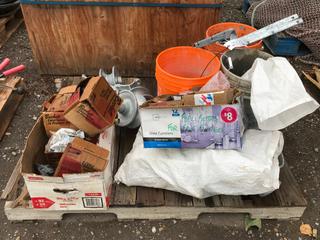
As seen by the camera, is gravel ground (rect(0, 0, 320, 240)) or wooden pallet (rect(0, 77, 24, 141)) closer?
gravel ground (rect(0, 0, 320, 240))

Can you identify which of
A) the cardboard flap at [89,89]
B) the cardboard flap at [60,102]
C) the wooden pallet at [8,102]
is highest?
the cardboard flap at [89,89]

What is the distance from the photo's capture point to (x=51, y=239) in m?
1.80

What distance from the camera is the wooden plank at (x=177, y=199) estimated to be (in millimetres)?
1813

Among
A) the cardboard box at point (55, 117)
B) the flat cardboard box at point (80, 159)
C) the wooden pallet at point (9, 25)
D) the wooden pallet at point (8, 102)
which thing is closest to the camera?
the flat cardboard box at point (80, 159)

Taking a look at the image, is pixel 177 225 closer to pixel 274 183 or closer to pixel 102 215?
pixel 102 215

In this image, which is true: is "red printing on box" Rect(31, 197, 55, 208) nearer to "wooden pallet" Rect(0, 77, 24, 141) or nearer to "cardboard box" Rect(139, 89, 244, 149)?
"cardboard box" Rect(139, 89, 244, 149)

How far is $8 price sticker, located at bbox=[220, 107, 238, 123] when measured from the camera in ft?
5.34

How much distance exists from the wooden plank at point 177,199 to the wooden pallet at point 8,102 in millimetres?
1417

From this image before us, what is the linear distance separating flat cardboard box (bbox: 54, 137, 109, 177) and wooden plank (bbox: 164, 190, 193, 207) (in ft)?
1.45

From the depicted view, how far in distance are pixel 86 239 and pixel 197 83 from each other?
3.69ft

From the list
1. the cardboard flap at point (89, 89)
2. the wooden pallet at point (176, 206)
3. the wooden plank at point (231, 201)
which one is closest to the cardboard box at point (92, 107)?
the cardboard flap at point (89, 89)

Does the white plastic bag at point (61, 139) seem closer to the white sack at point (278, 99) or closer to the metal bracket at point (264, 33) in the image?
the white sack at point (278, 99)

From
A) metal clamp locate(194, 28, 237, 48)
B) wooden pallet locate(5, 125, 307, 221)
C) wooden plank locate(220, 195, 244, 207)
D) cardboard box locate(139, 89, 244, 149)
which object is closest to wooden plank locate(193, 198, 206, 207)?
wooden pallet locate(5, 125, 307, 221)

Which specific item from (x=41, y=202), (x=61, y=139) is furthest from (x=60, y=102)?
(x=41, y=202)
